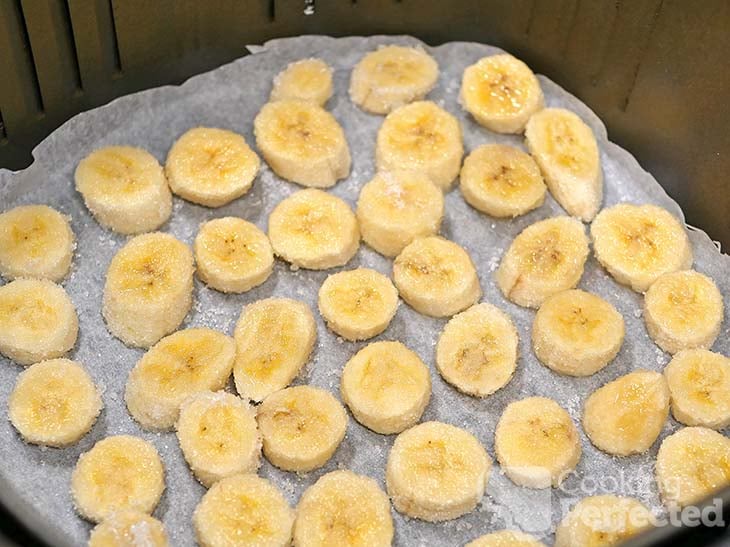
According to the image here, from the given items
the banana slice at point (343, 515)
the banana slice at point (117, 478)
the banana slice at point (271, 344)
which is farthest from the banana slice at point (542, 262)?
the banana slice at point (117, 478)

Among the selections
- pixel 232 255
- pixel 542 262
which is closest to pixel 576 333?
pixel 542 262

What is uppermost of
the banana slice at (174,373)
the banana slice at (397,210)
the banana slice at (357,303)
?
the banana slice at (397,210)

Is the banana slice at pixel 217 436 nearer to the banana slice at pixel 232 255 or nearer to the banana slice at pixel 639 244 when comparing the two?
the banana slice at pixel 232 255

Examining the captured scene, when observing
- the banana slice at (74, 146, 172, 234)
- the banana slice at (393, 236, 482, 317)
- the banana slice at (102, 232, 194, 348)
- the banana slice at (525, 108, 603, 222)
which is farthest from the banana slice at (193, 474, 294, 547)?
the banana slice at (525, 108, 603, 222)

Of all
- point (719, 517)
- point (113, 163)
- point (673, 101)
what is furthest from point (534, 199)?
point (719, 517)

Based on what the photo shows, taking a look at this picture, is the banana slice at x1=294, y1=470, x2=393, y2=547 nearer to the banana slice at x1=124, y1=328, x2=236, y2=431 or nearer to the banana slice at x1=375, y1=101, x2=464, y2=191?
the banana slice at x1=124, y1=328, x2=236, y2=431

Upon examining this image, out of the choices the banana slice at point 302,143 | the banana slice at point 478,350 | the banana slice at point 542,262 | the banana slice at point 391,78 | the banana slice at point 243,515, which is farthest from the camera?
the banana slice at point 391,78

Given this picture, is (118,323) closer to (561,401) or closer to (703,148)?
(561,401)
